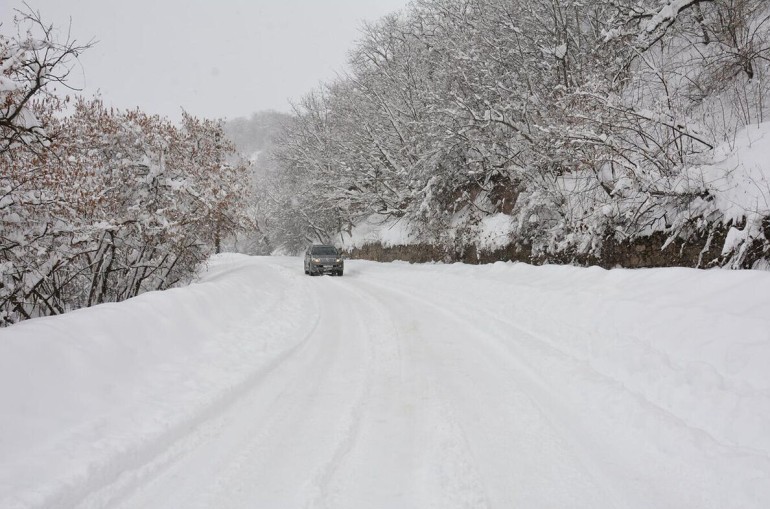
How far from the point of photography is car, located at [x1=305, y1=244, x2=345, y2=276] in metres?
26.5

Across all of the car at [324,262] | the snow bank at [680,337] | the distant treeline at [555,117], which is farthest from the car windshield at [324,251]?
the snow bank at [680,337]

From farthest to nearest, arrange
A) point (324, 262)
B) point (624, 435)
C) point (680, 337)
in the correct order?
point (324, 262)
point (680, 337)
point (624, 435)

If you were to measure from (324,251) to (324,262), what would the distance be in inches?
40.6

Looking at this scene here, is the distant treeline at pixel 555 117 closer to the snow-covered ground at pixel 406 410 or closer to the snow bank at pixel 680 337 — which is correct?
the snow bank at pixel 680 337

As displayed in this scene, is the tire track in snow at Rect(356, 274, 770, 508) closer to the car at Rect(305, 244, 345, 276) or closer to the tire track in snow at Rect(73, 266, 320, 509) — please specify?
the tire track in snow at Rect(73, 266, 320, 509)

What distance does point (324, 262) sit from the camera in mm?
26484

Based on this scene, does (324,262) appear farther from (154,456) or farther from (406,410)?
(154,456)

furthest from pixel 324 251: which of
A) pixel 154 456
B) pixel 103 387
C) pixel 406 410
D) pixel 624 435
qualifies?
pixel 624 435

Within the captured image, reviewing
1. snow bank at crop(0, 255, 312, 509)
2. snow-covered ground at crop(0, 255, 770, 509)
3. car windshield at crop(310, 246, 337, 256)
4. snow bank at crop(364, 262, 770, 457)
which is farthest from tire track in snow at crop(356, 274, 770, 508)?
car windshield at crop(310, 246, 337, 256)

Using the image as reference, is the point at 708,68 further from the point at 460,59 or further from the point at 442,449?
the point at 442,449

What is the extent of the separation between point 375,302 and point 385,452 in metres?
10.1

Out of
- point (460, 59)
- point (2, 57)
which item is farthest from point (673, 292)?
point (460, 59)

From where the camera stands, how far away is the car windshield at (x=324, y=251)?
27.1 m

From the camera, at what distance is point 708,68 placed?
A: 11.1 m
